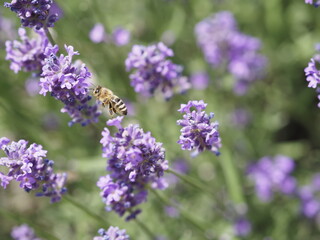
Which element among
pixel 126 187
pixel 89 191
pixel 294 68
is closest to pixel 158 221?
pixel 89 191

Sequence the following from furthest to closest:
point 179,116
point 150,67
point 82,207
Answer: point 179,116 → point 150,67 → point 82,207

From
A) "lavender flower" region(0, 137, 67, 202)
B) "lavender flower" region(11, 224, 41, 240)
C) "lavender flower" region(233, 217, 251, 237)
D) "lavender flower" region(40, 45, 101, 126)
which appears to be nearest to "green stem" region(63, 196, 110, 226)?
"lavender flower" region(0, 137, 67, 202)

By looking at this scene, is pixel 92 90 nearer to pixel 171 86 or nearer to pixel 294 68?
pixel 171 86

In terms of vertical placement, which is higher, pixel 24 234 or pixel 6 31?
pixel 6 31

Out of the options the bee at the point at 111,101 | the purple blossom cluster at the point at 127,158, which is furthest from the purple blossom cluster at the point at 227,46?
the purple blossom cluster at the point at 127,158

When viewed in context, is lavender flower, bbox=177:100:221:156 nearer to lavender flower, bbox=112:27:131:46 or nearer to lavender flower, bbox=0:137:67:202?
lavender flower, bbox=0:137:67:202

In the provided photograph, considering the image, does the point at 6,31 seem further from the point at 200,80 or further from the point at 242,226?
the point at 242,226

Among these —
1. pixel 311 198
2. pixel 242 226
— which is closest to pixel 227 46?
pixel 311 198

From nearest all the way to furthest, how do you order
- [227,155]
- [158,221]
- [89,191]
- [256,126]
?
[227,155] → [158,221] → [89,191] → [256,126]

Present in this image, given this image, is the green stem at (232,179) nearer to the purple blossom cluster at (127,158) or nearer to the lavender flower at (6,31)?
the purple blossom cluster at (127,158)
